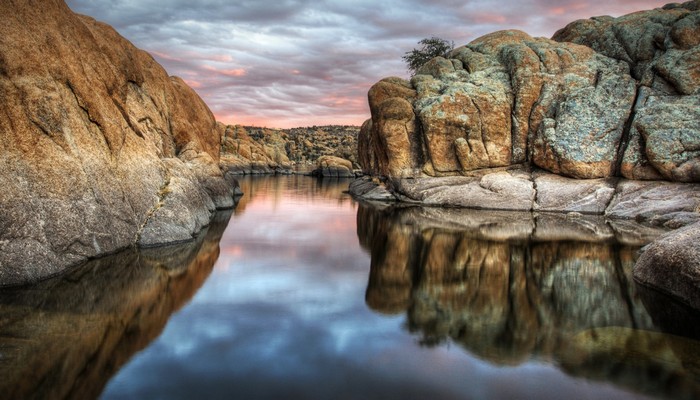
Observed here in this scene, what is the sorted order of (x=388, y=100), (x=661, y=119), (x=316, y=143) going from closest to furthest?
(x=661, y=119)
(x=388, y=100)
(x=316, y=143)

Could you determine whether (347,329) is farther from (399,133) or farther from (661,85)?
(661,85)

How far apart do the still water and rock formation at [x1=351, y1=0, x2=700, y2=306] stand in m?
13.8

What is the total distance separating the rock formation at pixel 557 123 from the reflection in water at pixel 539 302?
379 inches

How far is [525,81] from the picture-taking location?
113 ft

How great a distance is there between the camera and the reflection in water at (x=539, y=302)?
733cm

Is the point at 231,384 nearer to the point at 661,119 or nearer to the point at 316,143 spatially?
the point at 661,119

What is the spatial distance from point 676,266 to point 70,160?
1606 centimetres

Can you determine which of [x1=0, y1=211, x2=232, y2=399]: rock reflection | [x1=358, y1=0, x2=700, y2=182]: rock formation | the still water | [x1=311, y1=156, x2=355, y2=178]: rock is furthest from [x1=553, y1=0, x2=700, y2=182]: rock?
[x1=311, y1=156, x2=355, y2=178]: rock

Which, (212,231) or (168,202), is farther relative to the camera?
(212,231)

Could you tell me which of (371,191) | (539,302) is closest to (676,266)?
(539,302)

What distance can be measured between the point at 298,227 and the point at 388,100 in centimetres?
1830

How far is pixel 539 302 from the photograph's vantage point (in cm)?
1051

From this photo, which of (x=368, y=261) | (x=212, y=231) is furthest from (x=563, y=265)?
(x=212, y=231)

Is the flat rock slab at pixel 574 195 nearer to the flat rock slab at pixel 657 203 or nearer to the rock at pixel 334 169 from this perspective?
the flat rock slab at pixel 657 203
